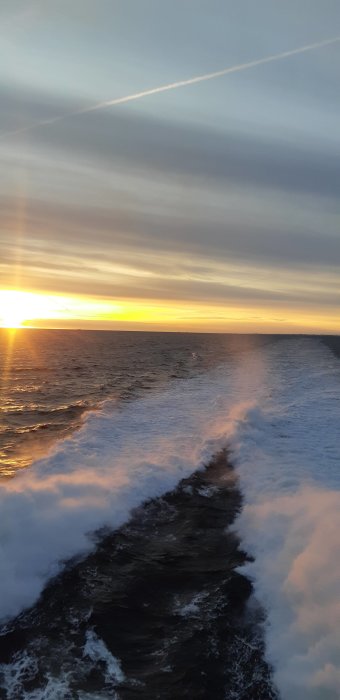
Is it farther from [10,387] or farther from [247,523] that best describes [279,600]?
[10,387]

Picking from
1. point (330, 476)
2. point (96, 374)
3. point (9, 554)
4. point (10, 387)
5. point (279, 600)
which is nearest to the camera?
point (279, 600)

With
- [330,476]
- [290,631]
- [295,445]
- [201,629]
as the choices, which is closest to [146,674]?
[201,629]

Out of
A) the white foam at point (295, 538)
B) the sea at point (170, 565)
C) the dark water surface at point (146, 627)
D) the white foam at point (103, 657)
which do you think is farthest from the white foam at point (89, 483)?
the white foam at point (295, 538)

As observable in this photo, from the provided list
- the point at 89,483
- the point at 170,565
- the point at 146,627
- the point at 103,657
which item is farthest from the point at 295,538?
the point at 89,483

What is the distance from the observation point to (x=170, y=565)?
8.30 m

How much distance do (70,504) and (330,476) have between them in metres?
6.42

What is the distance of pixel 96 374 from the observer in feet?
136

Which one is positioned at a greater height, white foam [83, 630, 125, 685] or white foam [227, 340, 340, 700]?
white foam [227, 340, 340, 700]

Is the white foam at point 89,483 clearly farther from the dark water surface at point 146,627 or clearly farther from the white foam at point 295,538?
the white foam at point 295,538

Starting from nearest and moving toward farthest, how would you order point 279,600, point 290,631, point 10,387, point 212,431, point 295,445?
point 290,631, point 279,600, point 295,445, point 212,431, point 10,387

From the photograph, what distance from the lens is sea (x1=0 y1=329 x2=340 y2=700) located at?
18.5 ft

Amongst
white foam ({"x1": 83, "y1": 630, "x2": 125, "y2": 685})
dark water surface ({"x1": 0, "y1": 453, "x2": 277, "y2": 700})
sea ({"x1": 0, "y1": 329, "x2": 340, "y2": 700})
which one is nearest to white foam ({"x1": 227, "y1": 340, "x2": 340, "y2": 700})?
sea ({"x1": 0, "y1": 329, "x2": 340, "y2": 700})

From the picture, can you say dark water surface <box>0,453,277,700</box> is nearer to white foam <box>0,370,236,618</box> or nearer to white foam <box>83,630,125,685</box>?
white foam <box>83,630,125,685</box>

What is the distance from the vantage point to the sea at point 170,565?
18.5 ft
